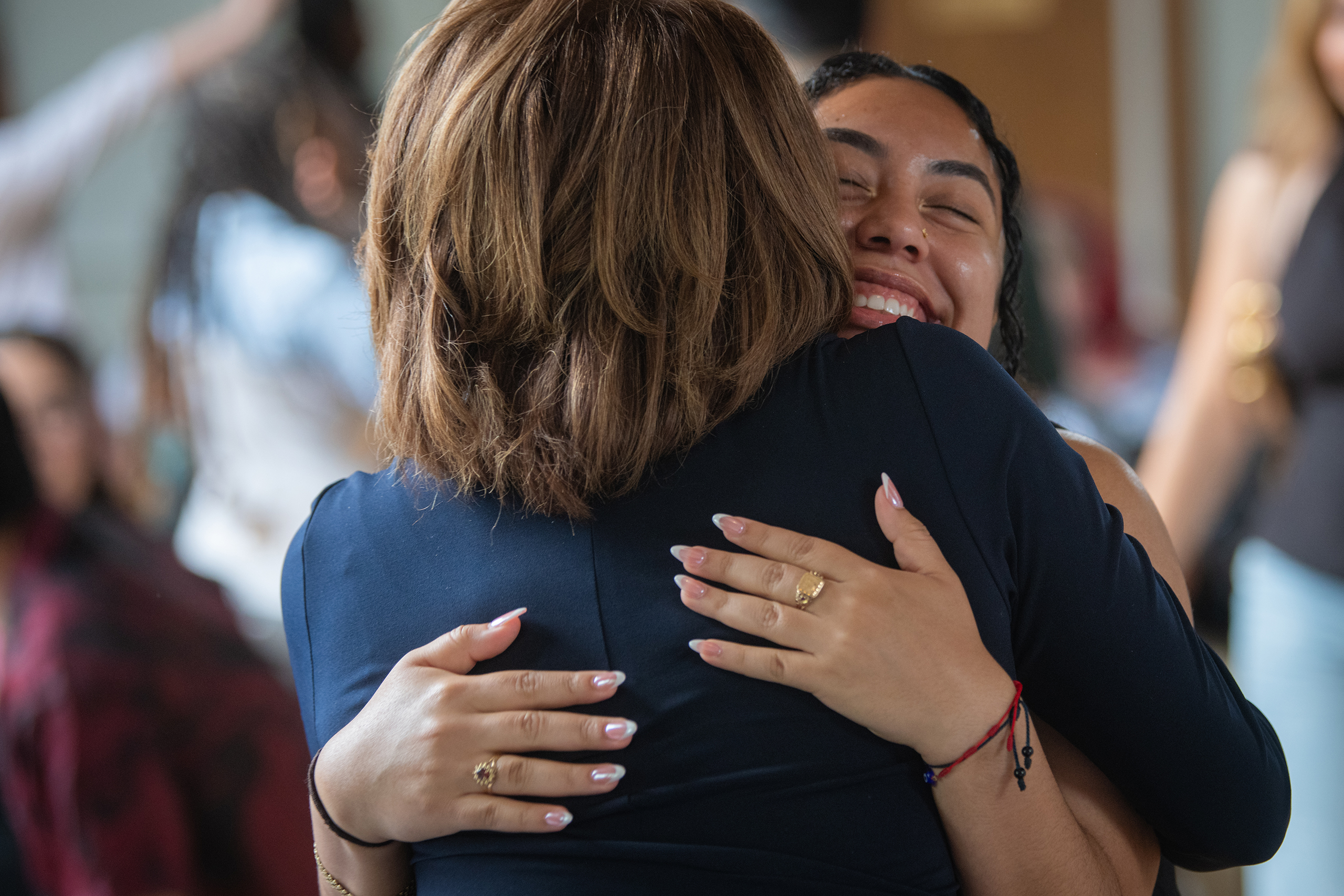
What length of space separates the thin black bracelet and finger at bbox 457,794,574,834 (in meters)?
0.13

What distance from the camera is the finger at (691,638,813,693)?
2.47ft

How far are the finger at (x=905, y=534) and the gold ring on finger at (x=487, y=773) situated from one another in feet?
0.99

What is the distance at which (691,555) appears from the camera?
77 cm

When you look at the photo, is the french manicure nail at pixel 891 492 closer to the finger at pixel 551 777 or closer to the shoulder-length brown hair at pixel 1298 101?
the finger at pixel 551 777

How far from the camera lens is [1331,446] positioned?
1.69m

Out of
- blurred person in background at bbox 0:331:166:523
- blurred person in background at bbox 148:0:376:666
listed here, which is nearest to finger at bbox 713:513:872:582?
blurred person in background at bbox 148:0:376:666

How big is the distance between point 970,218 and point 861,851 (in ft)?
1.89

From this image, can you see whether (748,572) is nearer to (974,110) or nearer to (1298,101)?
(974,110)

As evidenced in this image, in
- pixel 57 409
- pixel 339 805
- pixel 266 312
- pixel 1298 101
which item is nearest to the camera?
pixel 339 805

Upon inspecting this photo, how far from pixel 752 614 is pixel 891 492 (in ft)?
0.40

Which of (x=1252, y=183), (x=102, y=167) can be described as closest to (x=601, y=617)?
(x=1252, y=183)

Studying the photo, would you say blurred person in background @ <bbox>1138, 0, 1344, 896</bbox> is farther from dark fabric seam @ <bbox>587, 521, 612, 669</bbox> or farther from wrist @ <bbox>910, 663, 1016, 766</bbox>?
dark fabric seam @ <bbox>587, 521, 612, 669</bbox>

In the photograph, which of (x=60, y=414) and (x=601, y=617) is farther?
(x=60, y=414)

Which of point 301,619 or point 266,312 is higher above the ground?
point 266,312
